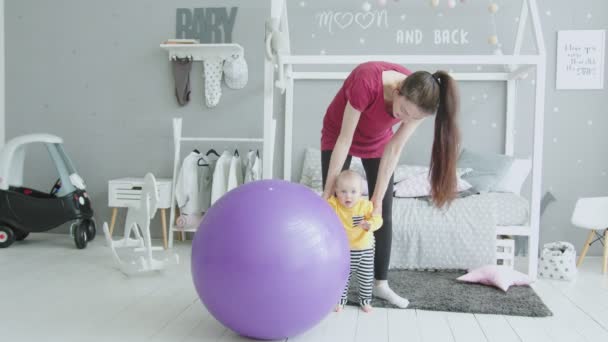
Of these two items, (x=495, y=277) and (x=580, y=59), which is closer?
(x=495, y=277)

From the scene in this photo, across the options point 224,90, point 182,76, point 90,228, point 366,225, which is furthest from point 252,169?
point 366,225

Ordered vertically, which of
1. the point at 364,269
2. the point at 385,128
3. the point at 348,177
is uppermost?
the point at 385,128

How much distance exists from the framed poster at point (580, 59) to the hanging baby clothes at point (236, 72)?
2.05 m

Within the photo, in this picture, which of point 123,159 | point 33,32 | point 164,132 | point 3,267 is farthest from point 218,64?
point 3,267

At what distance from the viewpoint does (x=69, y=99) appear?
392 cm

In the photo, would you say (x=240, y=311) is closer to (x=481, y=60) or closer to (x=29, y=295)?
(x=29, y=295)

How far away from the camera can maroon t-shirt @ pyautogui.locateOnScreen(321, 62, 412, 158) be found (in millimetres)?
1896

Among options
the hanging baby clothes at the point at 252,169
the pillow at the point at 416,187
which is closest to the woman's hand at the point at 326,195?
the pillow at the point at 416,187

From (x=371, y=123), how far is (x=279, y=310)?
0.83 meters

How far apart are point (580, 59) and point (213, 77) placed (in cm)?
240

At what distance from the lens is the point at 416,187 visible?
3.05m

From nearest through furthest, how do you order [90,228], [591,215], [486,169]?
[591,215]
[486,169]
[90,228]

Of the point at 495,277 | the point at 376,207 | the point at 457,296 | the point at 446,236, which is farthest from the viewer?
the point at 446,236

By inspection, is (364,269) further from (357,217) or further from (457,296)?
(457,296)
